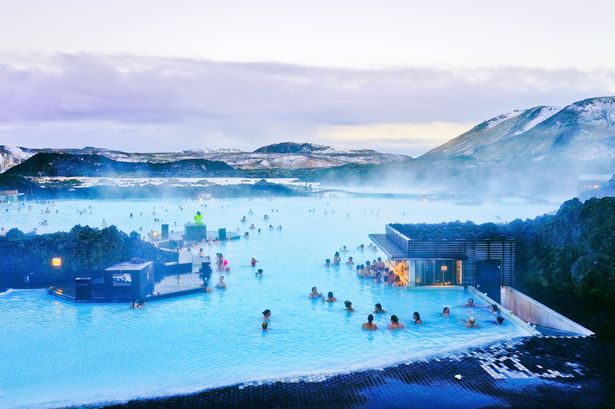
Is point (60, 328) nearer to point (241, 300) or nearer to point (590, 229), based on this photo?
point (241, 300)

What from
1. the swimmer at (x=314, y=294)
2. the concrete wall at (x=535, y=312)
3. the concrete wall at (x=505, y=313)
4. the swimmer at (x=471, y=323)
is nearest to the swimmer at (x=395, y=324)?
the swimmer at (x=471, y=323)

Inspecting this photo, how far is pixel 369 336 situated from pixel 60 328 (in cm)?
914

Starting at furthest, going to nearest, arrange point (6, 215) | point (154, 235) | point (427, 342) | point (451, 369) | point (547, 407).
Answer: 1. point (6, 215)
2. point (154, 235)
3. point (427, 342)
4. point (451, 369)
5. point (547, 407)

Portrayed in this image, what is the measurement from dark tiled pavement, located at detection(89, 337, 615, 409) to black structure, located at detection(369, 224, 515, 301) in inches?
267

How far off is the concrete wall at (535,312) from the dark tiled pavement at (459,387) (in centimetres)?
136

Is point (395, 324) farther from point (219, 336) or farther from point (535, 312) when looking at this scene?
point (219, 336)

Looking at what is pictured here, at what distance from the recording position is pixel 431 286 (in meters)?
19.8

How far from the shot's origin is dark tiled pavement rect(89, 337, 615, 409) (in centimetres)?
996

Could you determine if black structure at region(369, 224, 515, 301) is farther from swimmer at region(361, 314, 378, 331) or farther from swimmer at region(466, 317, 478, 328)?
swimmer at region(466, 317, 478, 328)

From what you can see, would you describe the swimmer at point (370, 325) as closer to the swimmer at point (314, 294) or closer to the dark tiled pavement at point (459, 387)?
the dark tiled pavement at point (459, 387)

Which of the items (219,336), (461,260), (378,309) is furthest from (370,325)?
(461,260)

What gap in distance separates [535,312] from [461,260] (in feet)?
12.8

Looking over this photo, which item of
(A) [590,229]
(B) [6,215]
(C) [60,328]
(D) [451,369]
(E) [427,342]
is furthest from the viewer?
(B) [6,215]

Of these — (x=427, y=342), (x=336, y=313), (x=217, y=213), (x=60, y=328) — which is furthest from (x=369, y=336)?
(x=217, y=213)
